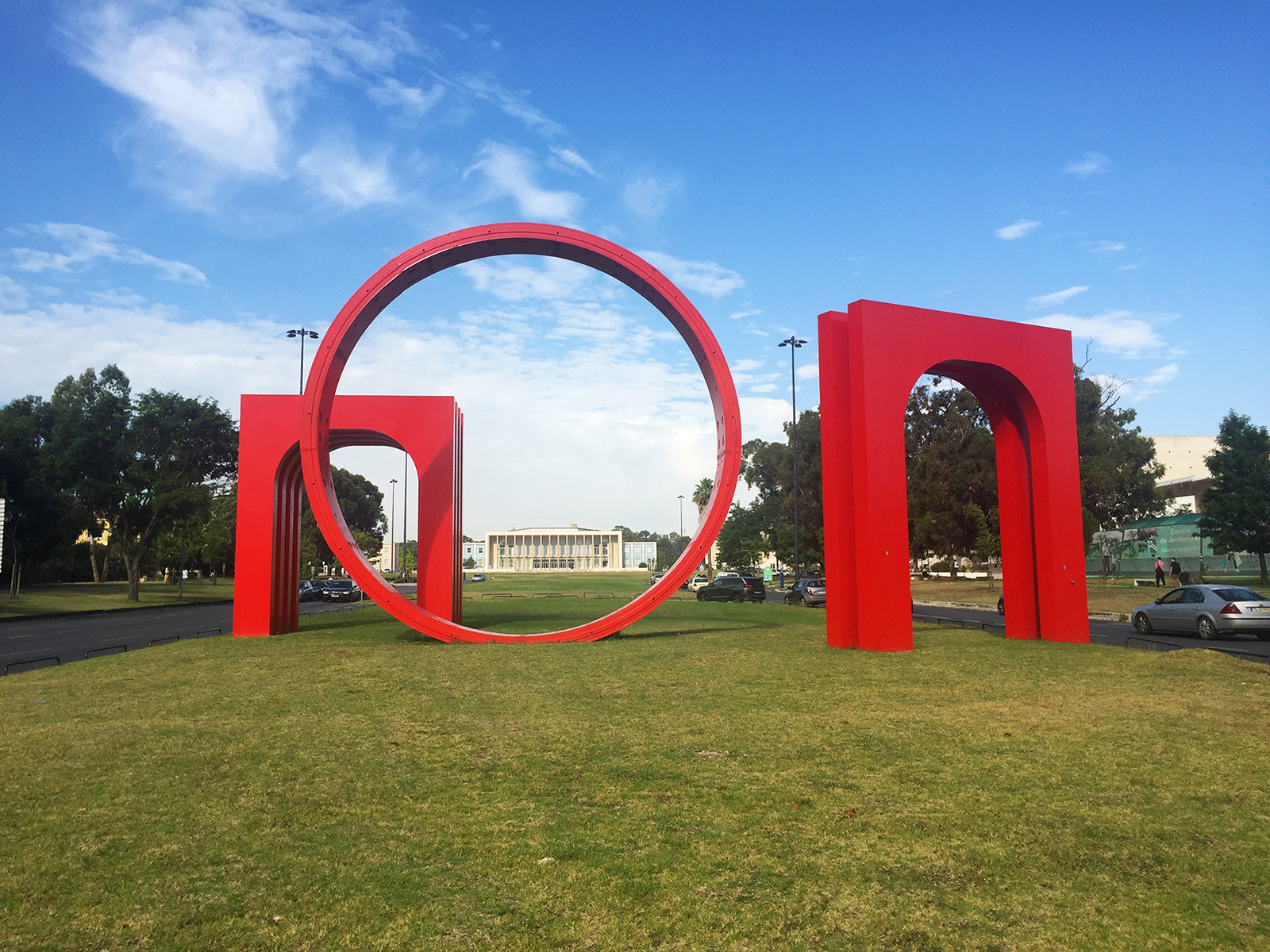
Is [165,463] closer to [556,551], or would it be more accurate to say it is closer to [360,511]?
[360,511]

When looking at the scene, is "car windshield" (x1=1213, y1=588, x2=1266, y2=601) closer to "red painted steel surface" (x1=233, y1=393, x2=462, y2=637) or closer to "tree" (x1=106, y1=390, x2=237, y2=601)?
"red painted steel surface" (x1=233, y1=393, x2=462, y2=637)

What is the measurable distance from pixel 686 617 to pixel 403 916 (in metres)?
21.2

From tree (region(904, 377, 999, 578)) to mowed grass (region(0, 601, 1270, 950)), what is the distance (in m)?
28.7

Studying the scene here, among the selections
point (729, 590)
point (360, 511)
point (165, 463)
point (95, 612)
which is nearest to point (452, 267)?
point (95, 612)

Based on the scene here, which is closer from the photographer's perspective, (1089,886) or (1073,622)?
(1089,886)

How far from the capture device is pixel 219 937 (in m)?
3.51

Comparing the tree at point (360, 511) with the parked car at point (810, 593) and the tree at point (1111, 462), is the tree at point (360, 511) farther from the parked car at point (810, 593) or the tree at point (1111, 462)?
the tree at point (1111, 462)

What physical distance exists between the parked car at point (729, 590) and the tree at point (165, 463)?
74.1 ft

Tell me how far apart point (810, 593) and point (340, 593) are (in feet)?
85.1

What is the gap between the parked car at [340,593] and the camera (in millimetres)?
45031

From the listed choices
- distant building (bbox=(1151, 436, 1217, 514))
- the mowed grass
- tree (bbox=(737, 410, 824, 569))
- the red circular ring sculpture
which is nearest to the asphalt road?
the red circular ring sculpture

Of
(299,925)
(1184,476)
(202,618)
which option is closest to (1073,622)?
(299,925)

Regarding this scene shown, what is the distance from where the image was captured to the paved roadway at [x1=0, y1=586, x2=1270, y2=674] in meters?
15.4

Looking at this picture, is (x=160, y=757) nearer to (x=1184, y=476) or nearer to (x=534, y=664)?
(x=534, y=664)
